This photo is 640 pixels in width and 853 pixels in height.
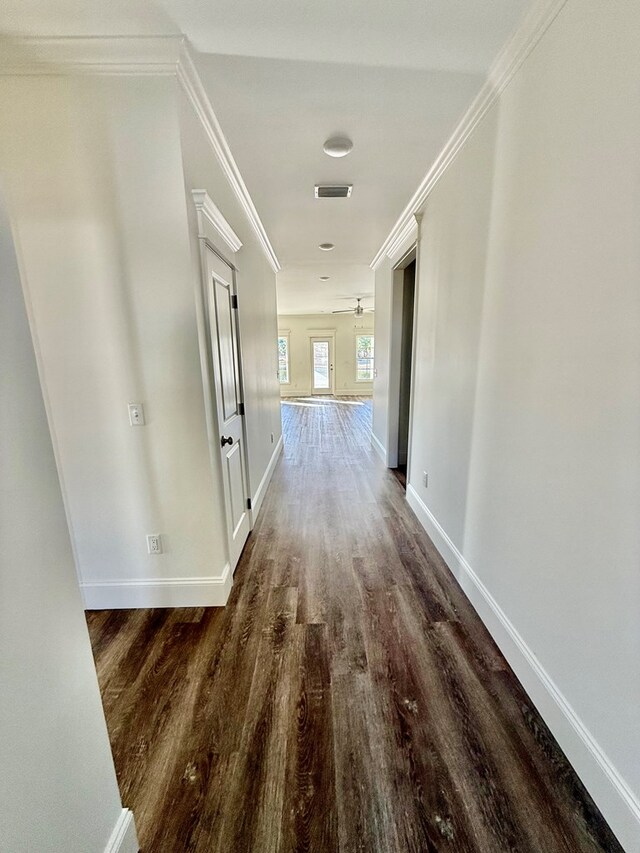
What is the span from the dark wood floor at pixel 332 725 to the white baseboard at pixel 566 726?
46 millimetres

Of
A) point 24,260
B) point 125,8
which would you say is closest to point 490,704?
point 24,260

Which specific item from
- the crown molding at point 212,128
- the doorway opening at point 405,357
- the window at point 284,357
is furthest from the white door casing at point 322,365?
the crown molding at point 212,128

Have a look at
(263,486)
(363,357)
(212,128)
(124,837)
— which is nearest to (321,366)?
(363,357)

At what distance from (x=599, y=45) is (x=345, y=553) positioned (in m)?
2.67

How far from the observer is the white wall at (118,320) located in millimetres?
1506

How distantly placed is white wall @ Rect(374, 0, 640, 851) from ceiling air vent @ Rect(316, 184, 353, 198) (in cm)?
91

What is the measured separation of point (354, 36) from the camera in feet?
4.66

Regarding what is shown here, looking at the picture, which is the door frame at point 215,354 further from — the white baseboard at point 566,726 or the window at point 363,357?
the window at point 363,357

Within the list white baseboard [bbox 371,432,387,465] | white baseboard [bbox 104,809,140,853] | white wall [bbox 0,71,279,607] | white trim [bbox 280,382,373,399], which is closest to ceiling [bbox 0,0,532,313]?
white wall [bbox 0,71,279,607]

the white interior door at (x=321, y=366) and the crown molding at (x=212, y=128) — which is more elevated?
the crown molding at (x=212, y=128)

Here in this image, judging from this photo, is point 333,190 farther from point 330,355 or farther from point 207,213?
point 330,355

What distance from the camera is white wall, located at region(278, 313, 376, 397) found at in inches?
428

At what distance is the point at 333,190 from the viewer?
2.62 metres

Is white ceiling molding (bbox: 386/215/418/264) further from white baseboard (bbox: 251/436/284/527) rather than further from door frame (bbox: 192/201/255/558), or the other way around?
white baseboard (bbox: 251/436/284/527)
